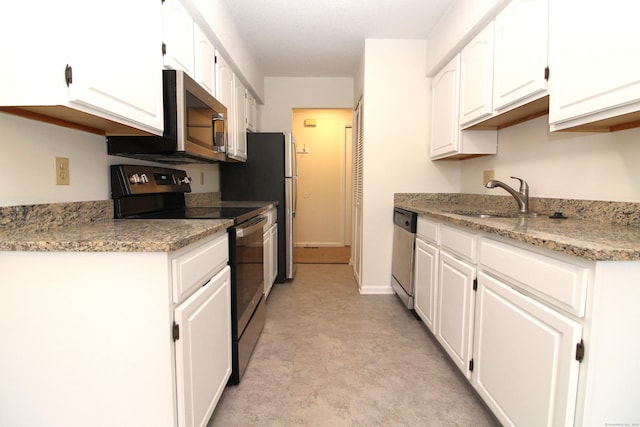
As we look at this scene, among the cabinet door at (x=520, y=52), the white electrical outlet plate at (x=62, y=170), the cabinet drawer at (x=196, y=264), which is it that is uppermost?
the cabinet door at (x=520, y=52)

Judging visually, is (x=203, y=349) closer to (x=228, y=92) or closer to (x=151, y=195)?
(x=151, y=195)

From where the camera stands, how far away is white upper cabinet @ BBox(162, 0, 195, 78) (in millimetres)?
1583

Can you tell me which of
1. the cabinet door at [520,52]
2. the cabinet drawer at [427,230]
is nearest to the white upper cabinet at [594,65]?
the cabinet door at [520,52]

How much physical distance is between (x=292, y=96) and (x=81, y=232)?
332 centimetres

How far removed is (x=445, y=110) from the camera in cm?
263

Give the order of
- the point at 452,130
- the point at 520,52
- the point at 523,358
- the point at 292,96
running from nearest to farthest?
the point at 523,358 < the point at 520,52 < the point at 452,130 < the point at 292,96

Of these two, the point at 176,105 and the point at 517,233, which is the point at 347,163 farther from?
the point at 517,233

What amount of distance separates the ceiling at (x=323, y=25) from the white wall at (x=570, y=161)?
1.19 metres

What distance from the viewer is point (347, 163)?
214 inches

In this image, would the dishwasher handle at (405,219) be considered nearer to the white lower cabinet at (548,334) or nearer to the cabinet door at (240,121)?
the white lower cabinet at (548,334)

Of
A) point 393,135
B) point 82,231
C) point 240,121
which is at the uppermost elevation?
point 240,121

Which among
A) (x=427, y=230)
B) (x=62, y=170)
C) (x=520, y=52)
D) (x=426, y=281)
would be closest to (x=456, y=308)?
(x=426, y=281)

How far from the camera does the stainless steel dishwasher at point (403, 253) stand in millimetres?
2516

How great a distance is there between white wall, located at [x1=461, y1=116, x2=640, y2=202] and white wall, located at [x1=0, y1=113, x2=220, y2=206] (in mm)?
2393
